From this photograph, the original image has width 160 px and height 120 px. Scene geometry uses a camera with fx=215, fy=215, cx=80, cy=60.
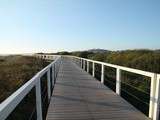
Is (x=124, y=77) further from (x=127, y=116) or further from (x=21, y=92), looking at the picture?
(x=21, y=92)

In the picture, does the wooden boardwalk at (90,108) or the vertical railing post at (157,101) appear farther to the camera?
the wooden boardwalk at (90,108)

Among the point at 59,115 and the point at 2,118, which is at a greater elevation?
the point at 2,118

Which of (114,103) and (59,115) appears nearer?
(59,115)

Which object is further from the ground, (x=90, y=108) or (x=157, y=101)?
(x=157, y=101)

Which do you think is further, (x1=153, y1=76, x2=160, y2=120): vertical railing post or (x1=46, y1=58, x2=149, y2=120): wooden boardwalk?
(x1=46, y1=58, x2=149, y2=120): wooden boardwalk

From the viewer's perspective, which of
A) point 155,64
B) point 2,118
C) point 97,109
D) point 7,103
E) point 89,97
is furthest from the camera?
point 155,64

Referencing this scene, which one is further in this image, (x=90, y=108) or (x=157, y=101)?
(x=90, y=108)

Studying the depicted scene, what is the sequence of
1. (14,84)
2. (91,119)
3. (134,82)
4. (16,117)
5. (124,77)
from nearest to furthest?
(91,119) < (16,117) < (14,84) < (134,82) < (124,77)

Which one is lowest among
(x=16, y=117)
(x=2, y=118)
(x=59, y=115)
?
(x=16, y=117)

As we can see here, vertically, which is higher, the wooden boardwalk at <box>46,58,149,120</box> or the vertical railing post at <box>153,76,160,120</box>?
the vertical railing post at <box>153,76,160,120</box>

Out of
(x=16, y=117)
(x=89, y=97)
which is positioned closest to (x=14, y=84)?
(x=16, y=117)

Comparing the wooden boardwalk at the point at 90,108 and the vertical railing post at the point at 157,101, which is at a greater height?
the vertical railing post at the point at 157,101

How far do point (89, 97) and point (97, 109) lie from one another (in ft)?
3.96

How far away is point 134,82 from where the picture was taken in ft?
46.8
